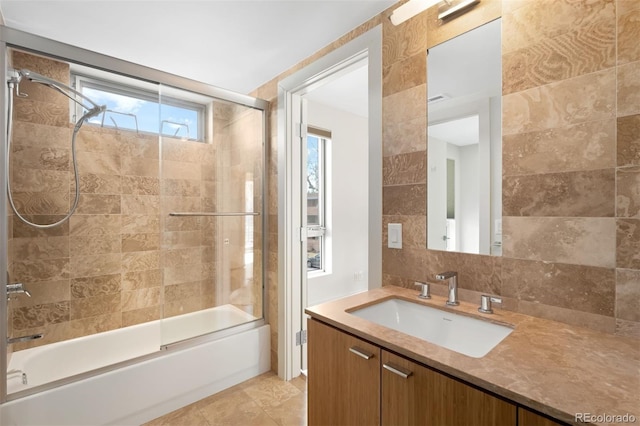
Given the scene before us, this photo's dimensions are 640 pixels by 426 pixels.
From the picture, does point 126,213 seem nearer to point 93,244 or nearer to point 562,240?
point 93,244

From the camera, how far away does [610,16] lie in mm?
957

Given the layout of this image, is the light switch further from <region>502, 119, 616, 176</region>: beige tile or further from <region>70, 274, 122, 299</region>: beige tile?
<region>70, 274, 122, 299</region>: beige tile

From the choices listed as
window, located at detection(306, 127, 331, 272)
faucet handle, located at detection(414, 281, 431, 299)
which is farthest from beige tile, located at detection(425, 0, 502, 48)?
window, located at detection(306, 127, 331, 272)

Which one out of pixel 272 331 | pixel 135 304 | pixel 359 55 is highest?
pixel 359 55

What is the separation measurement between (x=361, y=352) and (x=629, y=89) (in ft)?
→ 3.94

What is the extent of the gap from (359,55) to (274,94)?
890mm

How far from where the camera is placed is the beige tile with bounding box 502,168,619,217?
962mm

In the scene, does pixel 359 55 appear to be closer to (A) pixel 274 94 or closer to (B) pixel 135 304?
(A) pixel 274 94

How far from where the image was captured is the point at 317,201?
11.6 ft

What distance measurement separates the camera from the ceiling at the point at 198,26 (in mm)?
1576

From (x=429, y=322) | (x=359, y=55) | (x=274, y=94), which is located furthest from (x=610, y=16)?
(x=274, y=94)

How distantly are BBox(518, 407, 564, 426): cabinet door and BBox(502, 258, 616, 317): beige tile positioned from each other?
23.1 inches

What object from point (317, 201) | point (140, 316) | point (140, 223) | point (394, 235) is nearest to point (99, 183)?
point (140, 223)

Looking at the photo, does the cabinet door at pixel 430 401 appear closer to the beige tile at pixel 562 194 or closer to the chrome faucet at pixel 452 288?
the chrome faucet at pixel 452 288
